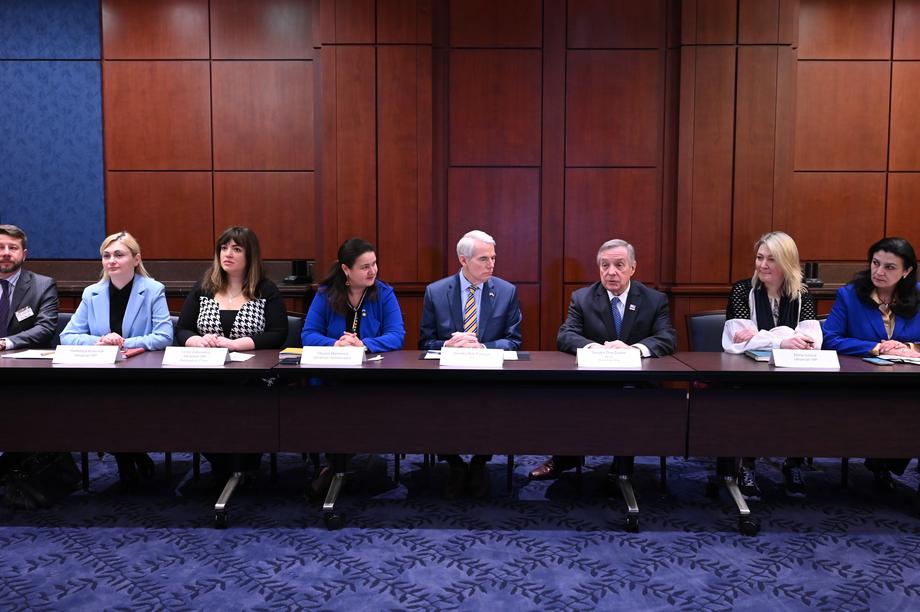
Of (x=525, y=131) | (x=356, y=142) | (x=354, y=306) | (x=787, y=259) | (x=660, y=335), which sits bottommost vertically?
(x=660, y=335)

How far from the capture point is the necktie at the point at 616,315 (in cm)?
309

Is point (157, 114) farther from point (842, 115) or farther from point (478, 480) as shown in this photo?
point (842, 115)

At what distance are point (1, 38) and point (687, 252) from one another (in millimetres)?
5568

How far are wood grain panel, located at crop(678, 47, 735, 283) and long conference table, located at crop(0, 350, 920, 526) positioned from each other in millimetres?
2101

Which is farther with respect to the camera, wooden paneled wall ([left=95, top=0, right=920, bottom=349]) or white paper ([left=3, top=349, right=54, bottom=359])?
wooden paneled wall ([left=95, top=0, right=920, bottom=349])

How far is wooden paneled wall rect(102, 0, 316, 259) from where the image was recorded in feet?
16.1

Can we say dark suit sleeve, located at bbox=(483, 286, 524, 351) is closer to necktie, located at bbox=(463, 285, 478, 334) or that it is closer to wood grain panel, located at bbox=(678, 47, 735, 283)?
necktie, located at bbox=(463, 285, 478, 334)

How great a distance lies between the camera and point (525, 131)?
15.4 ft

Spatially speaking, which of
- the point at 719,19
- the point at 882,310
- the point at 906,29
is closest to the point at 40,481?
the point at 882,310

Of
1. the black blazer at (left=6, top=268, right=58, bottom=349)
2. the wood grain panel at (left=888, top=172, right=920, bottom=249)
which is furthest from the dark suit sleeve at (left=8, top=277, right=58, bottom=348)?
the wood grain panel at (left=888, top=172, right=920, bottom=249)

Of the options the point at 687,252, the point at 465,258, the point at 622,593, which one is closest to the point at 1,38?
the point at 465,258

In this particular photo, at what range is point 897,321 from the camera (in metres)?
3.02

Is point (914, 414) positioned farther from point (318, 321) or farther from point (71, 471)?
point (71, 471)

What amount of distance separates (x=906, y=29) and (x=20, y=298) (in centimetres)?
623
